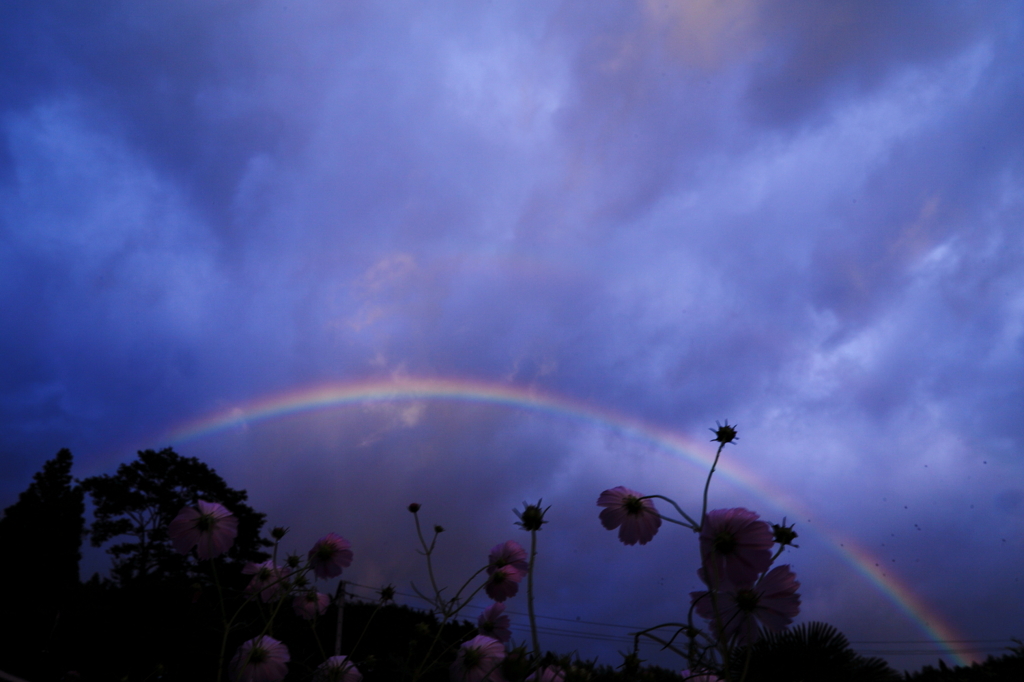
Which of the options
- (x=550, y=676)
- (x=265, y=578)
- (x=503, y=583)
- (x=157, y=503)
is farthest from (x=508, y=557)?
(x=157, y=503)

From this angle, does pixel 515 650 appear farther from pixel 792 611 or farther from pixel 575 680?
pixel 792 611

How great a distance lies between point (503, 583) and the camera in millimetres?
1603

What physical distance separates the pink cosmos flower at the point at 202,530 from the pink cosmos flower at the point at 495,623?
782 mm

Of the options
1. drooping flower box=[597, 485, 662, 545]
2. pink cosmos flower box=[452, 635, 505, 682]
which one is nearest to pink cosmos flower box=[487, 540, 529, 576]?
pink cosmos flower box=[452, 635, 505, 682]

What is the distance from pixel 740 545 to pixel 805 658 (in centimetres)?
187

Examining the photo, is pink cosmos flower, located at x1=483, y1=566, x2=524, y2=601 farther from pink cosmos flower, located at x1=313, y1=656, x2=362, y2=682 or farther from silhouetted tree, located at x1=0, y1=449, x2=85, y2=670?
silhouetted tree, located at x1=0, y1=449, x2=85, y2=670

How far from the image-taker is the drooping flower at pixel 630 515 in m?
1.21

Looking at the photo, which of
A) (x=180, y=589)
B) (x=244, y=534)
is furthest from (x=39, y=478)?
(x=180, y=589)

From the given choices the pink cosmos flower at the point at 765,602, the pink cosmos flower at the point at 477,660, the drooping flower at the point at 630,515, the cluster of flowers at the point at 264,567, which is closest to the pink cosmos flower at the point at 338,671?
the cluster of flowers at the point at 264,567

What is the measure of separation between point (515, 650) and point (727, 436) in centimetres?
59

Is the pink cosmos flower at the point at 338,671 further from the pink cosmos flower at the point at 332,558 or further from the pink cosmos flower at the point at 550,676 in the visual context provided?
the pink cosmos flower at the point at 550,676

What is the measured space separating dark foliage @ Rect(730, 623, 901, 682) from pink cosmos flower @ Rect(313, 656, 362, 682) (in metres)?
1.54

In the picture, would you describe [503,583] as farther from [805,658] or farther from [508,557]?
[805,658]

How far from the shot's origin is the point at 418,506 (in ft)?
6.72
